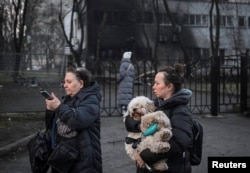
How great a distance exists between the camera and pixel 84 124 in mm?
4449

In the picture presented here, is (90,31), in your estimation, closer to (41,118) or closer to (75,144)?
(41,118)

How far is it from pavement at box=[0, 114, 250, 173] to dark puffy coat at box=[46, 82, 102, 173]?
9.39ft

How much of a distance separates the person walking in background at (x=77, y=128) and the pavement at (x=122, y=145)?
2887mm

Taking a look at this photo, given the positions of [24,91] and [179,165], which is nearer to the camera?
[179,165]

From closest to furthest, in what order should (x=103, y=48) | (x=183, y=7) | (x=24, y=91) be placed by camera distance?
(x=24, y=91), (x=103, y=48), (x=183, y=7)

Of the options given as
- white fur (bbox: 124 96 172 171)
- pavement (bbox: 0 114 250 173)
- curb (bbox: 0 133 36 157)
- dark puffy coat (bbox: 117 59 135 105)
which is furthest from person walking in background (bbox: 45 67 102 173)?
dark puffy coat (bbox: 117 59 135 105)

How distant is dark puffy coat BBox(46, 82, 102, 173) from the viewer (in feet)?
14.5

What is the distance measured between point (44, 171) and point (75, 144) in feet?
1.92

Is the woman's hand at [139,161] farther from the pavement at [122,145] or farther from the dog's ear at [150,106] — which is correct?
the pavement at [122,145]

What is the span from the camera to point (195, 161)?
4195 mm

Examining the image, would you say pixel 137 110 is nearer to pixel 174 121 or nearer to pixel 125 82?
pixel 174 121

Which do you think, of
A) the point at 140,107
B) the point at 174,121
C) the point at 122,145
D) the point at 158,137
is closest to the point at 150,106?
the point at 140,107

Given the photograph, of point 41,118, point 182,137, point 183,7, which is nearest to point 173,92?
point 182,137

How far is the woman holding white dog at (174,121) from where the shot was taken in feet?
12.3
